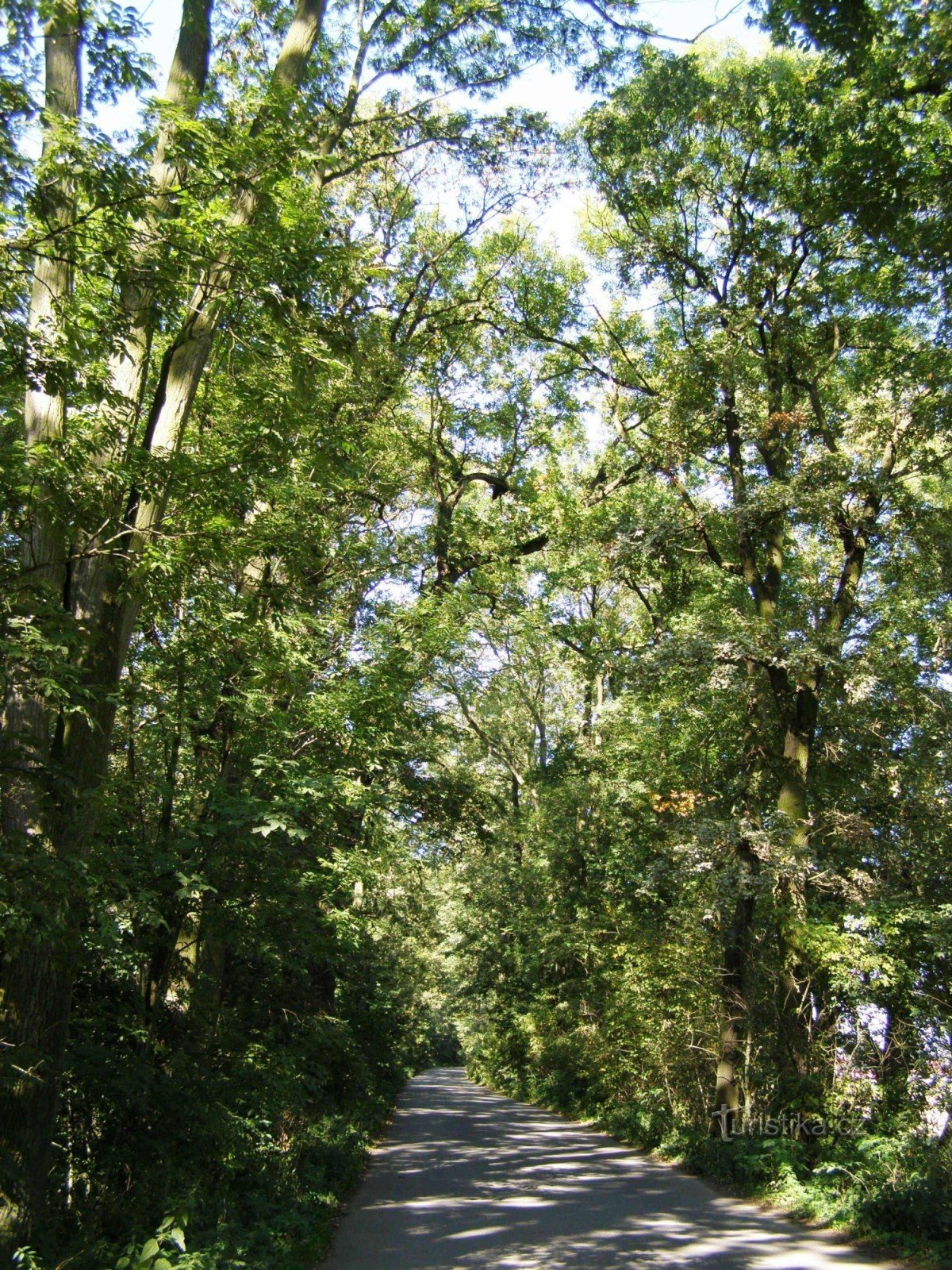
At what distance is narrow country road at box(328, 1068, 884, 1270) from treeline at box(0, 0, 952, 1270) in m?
0.62

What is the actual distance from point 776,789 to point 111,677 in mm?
9946

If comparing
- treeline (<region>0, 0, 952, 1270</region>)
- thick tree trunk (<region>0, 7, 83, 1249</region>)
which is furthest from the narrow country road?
thick tree trunk (<region>0, 7, 83, 1249</region>)

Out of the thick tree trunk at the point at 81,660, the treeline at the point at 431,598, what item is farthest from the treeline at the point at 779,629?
the thick tree trunk at the point at 81,660

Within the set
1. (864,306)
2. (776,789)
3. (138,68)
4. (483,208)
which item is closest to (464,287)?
(483,208)

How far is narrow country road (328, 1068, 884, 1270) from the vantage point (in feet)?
22.4

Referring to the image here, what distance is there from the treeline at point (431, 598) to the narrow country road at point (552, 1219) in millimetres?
617

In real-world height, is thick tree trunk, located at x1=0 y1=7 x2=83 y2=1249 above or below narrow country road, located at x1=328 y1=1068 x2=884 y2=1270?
above

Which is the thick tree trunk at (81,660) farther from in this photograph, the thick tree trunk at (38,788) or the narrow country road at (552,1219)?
the narrow country road at (552,1219)

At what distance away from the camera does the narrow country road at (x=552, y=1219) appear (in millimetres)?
6832

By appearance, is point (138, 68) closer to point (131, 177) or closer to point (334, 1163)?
point (131, 177)

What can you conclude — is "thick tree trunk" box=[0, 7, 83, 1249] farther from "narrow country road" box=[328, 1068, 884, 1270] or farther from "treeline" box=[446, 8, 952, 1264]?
"treeline" box=[446, 8, 952, 1264]

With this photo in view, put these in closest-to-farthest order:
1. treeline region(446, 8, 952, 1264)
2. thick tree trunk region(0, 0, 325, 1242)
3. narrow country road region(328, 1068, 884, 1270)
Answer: thick tree trunk region(0, 0, 325, 1242) → narrow country road region(328, 1068, 884, 1270) → treeline region(446, 8, 952, 1264)

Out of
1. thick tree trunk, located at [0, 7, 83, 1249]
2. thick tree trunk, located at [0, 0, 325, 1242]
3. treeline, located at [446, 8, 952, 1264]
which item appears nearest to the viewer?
thick tree trunk, located at [0, 7, 83, 1249]

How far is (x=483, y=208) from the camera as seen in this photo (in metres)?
14.2
